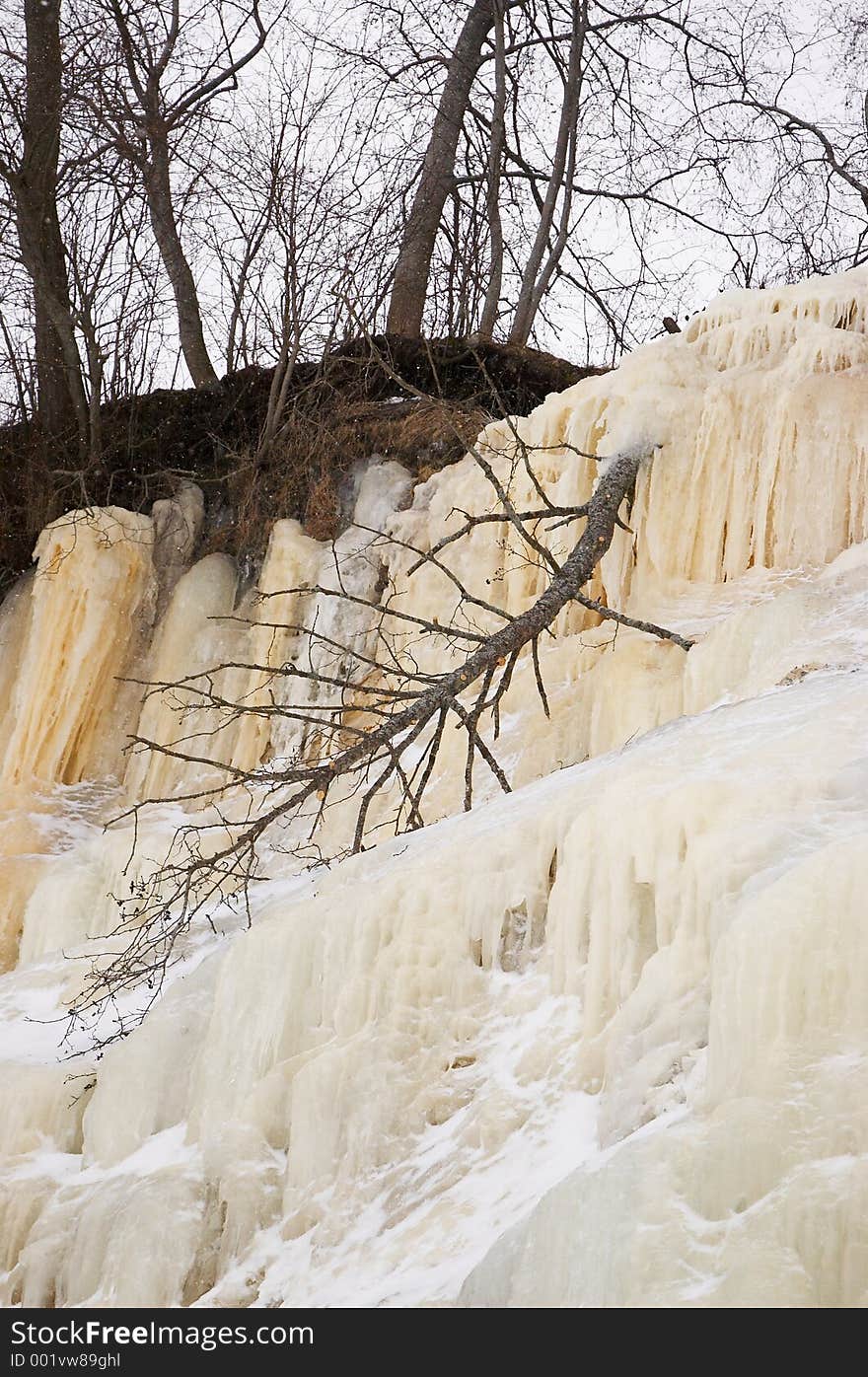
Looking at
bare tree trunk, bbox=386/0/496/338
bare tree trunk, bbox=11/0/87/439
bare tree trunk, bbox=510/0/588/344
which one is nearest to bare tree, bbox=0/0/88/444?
bare tree trunk, bbox=11/0/87/439

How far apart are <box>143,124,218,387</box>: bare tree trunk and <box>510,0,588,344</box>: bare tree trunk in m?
2.75

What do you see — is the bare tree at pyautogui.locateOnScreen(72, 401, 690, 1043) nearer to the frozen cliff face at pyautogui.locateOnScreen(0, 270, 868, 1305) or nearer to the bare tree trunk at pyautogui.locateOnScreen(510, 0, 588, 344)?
the frozen cliff face at pyautogui.locateOnScreen(0, 270, 868, 1305)

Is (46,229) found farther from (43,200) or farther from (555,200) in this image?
(555,200)

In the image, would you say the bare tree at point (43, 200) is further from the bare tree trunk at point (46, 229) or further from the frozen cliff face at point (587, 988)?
the frozen cliff face at point (587, 988)

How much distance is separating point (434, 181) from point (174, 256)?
281cm

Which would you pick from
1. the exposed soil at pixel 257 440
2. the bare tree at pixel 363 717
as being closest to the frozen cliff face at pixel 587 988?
the bare tree at pixel 363 717

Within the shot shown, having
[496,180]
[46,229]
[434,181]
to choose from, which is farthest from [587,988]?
[434,181]

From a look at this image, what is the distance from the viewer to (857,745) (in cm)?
341

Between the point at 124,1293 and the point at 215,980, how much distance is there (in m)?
1.25

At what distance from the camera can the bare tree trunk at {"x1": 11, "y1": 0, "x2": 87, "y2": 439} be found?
33.4 ft

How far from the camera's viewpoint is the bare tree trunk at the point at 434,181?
11914 millimetres

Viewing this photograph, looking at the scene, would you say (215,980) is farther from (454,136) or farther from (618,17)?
(618,17)

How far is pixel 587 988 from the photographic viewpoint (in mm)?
3465
